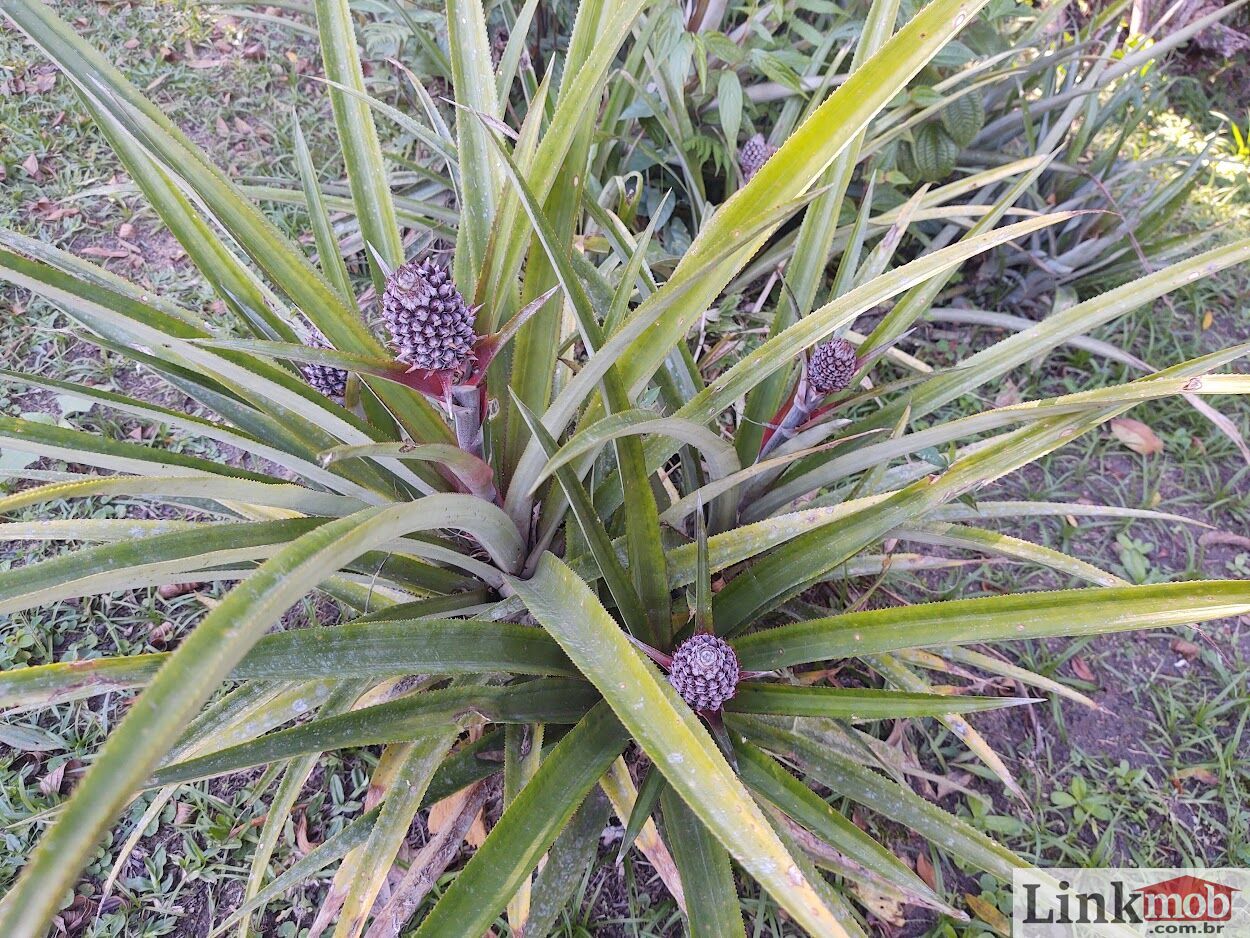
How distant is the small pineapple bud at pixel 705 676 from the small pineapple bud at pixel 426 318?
54 cm

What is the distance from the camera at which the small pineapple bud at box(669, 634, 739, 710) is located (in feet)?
3.54

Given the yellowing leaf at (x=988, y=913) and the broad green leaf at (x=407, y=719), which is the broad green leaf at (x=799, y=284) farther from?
the yellowing leaf at (x=988, y=913)

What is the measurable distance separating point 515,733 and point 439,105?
2.32m

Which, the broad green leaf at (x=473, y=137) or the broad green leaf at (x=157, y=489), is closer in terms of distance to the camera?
the broad green leaf at (x=157, y=489)

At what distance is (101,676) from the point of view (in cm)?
94

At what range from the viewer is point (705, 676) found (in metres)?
1.08

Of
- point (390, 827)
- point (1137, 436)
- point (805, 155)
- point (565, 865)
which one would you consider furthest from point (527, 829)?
point (1137, 436)

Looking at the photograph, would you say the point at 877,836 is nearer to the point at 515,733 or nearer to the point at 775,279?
the point at 515,733

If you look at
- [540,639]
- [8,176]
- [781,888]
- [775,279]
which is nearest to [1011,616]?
[781,888]

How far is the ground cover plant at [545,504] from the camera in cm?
90

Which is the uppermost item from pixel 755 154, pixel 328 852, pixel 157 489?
pixel 755 154

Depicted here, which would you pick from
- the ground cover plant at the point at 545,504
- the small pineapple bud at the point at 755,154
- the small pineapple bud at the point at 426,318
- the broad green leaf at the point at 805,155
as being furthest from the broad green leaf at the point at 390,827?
the small pineapple bud at the point at 755,154

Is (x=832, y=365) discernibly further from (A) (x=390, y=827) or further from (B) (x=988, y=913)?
(B) (x=988, y=913)

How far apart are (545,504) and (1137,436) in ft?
6.61
